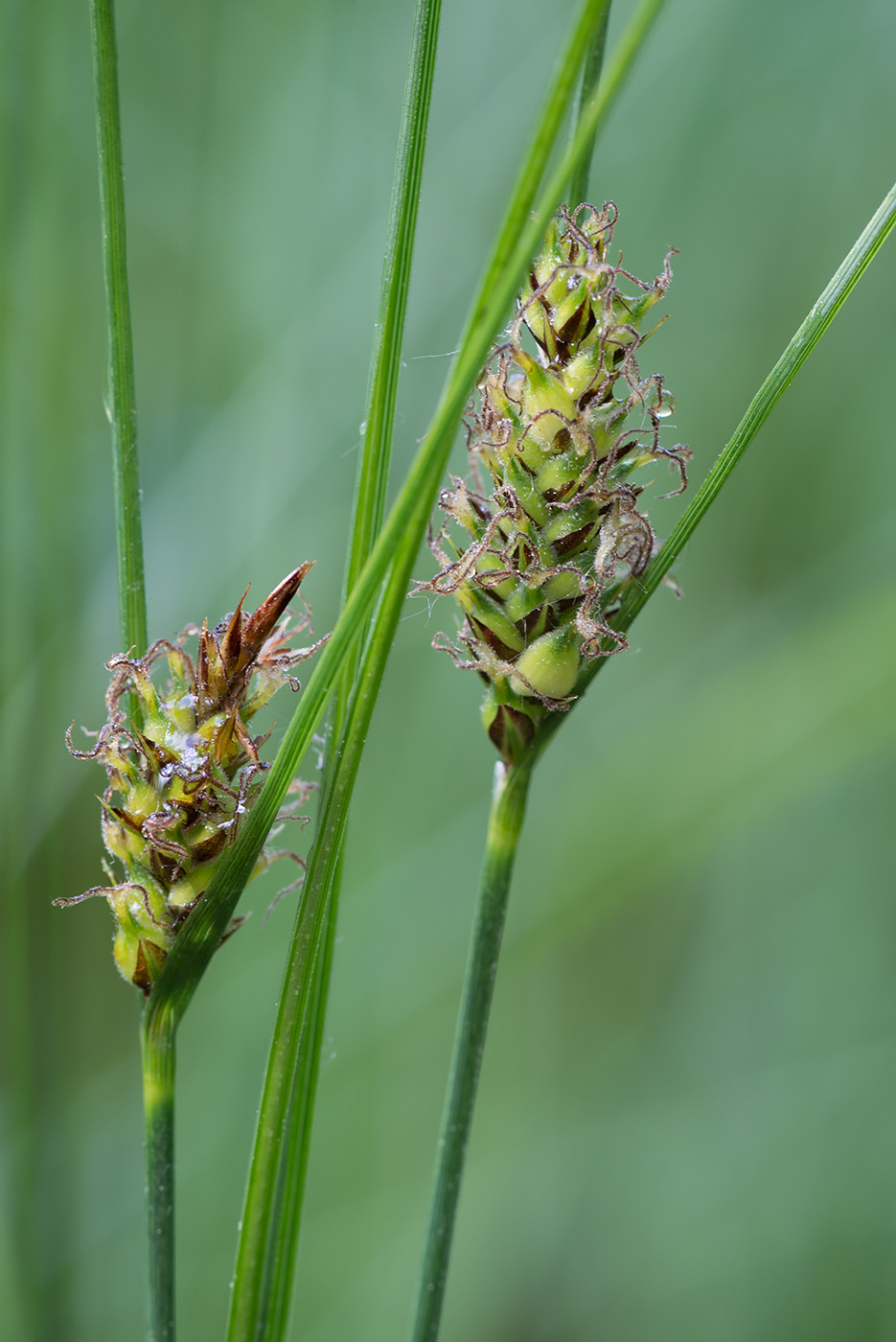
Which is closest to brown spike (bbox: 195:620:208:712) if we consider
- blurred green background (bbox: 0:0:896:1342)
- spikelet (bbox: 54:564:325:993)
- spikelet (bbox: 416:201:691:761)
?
spikelet (bbox: 54:564:325:993)

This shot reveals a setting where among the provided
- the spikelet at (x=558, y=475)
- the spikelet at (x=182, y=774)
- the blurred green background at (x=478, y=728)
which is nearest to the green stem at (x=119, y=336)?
the spikelet at (x=182, y=774)

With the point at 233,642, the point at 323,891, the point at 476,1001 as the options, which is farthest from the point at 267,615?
the point at 476,1001

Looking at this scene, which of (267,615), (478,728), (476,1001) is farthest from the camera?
(478,728)

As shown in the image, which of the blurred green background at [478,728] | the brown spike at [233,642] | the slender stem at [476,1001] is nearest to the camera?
the brown spike at [233,642]

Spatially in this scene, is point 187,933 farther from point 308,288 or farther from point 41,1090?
point 308,288

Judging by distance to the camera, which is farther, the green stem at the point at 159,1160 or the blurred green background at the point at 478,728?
the blurred green background at the point at 478,728

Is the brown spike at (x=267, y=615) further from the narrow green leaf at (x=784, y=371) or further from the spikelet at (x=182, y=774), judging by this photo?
the narrow green leaf at (x=784, y=371)

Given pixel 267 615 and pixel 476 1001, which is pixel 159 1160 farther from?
pixel 267 615
